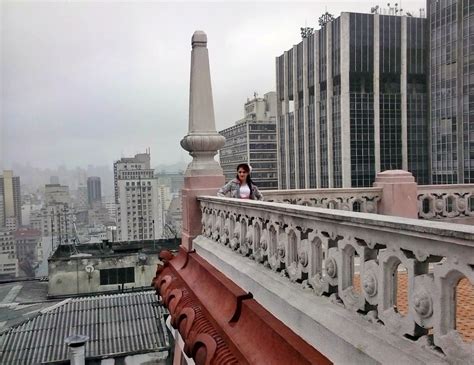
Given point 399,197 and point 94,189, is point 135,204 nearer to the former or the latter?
point 94,189

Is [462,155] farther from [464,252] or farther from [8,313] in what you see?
[464,252]

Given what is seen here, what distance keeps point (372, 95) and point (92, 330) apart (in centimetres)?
6561

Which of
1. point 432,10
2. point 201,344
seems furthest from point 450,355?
point 432,10

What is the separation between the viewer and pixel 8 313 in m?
19.2

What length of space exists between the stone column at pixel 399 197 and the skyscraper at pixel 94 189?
106 m

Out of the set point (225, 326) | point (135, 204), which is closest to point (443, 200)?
point (225, 326)

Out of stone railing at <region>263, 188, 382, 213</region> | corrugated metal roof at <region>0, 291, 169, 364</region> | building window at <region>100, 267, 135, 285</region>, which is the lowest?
building window at <region>100, 267, 135, 285</region>

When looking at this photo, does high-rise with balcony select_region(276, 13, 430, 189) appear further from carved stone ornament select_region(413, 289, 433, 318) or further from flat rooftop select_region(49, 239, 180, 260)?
carved stone ornament select_region(413, 289, 433, 318)

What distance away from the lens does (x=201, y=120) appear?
730cm

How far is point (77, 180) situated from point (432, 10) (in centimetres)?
8463

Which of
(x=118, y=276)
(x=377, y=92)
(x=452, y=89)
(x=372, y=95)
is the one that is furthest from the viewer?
(x=372, y=95)

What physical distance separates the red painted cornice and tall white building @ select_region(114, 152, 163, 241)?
2827 inches

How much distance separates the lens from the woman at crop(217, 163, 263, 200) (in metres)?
6.50

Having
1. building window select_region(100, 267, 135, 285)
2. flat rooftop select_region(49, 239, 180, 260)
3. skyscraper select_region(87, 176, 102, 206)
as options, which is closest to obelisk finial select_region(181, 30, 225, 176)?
building window select_region(100, 267, 135, 285)
